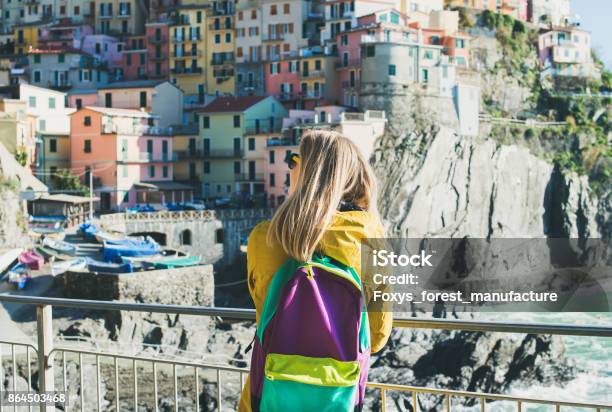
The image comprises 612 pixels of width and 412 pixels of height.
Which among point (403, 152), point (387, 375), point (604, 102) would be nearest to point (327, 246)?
point (387, 375)

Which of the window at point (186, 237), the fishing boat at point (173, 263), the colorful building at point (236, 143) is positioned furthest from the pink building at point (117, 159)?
the fishing boat at point (173, 263)

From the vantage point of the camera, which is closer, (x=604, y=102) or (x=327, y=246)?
(x=327, y=246)

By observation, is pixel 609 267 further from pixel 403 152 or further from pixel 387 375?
pixel 387 375

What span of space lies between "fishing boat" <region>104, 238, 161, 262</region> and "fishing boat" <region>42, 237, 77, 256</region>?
1241 mm

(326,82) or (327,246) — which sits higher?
(326,82)

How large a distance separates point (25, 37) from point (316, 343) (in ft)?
226

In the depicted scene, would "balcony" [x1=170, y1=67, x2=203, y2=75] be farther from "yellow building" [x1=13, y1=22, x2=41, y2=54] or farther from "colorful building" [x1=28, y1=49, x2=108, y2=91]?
"yellow building" [x1=13, y1=22, x2=41, y2=54]

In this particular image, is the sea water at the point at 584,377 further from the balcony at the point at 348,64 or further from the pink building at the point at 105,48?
the pink building at the point at 105,48

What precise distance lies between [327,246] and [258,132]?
49.0m

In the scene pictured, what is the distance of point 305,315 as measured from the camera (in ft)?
11.1

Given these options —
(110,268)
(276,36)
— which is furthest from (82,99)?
(110,268)

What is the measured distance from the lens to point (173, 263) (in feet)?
117

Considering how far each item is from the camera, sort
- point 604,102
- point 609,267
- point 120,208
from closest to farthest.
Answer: point 120,208 → point 609,267 → point 604,102

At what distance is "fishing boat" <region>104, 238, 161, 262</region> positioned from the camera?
3516 centimetres
